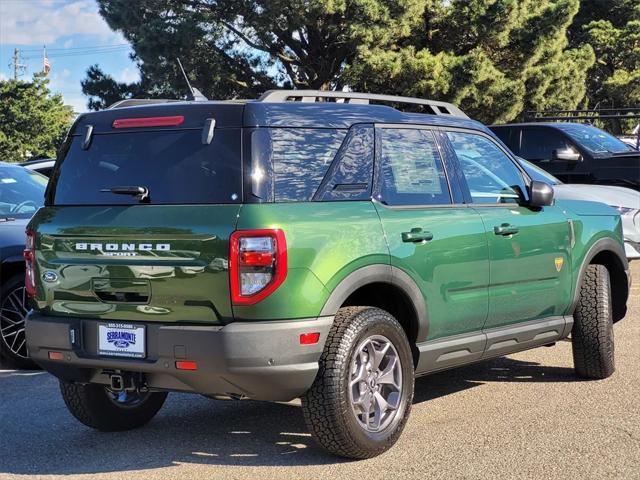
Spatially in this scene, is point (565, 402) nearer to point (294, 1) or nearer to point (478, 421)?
point (478, 421)

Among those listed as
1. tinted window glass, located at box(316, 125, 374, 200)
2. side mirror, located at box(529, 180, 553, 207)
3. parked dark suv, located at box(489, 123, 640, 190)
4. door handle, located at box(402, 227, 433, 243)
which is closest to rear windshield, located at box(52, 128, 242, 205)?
tinted window glass, located at box(316, 125, 374, 200)

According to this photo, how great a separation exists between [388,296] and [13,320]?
3.61 meters

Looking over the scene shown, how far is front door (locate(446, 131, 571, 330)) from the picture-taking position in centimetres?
565

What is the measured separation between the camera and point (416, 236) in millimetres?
5039

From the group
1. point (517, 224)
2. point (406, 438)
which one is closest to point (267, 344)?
point (406, 438)

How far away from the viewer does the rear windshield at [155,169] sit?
14.8 ft

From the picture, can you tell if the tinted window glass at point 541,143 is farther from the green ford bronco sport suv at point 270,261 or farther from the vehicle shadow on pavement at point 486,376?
the green ford bronco sport suv at point 270,261

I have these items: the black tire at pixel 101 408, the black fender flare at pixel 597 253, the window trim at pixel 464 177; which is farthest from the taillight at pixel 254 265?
the black fender flare at pixel 597 253

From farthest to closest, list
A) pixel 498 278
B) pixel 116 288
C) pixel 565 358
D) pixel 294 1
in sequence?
pixel 294 1 < pixel 565 358 < pixel 498 278 < pixel 116 288

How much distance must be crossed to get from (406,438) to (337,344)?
1006 millimetres

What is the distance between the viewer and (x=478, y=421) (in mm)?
5562

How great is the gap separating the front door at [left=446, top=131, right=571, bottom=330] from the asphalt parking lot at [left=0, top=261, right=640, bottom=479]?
64 cm

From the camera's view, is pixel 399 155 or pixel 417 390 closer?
pixel 399 155

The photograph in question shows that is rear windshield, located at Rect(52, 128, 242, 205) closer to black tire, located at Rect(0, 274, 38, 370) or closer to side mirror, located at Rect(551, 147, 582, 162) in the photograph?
black tire, located at Rect(0, 274, 38, 370)
